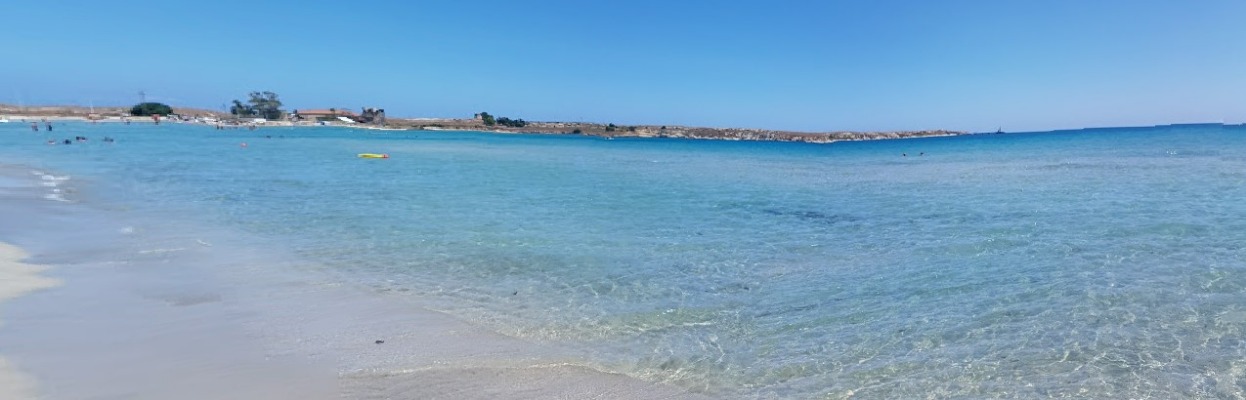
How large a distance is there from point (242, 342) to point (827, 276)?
739 centimetres

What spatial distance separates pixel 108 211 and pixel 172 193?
14.9 feet

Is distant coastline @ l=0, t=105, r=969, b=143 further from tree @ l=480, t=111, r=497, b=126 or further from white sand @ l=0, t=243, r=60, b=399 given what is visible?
white sand @ l=0, t=243, r=60, b=399

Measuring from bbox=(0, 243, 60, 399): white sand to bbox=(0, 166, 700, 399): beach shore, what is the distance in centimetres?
2

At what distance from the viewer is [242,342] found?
662 centimetres

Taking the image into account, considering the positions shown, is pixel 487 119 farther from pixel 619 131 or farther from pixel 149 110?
pixel 149 110

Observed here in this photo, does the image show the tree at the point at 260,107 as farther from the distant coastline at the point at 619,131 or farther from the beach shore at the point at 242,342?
the beach shore at the point at 242,342

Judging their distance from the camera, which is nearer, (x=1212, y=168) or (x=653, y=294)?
(x=653, y=294)

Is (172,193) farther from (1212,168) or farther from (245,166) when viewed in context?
(1212,168)

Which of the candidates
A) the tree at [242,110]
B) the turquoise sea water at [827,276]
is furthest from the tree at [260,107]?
the turquoise sea water at [827,276]

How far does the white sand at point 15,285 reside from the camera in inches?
208

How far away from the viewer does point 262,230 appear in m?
13.6

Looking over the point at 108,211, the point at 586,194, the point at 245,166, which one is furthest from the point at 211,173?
the point at 586,194

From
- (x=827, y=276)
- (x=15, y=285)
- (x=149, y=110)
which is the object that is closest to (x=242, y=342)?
(x=15, y=285)

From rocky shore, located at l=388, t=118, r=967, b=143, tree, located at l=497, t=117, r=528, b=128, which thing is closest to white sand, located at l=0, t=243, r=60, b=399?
rocky shore, located at l=388, t=118, r=967, b=143
